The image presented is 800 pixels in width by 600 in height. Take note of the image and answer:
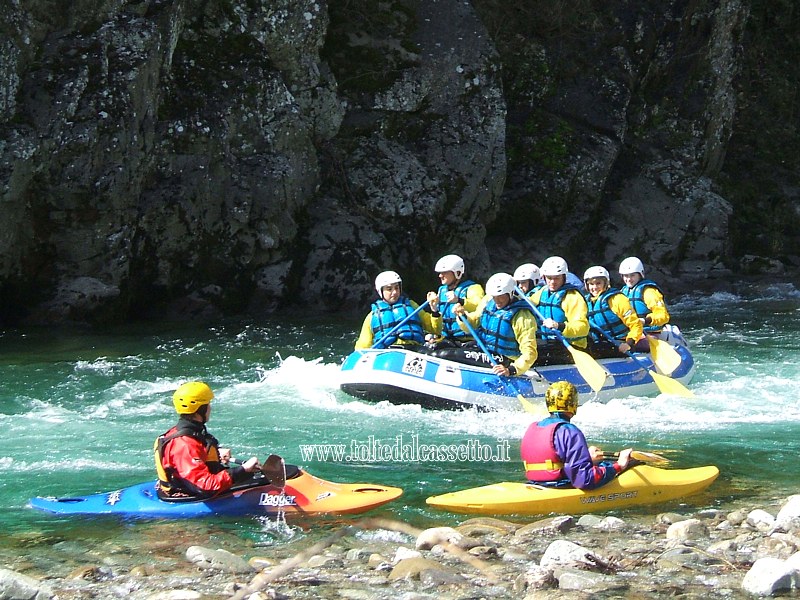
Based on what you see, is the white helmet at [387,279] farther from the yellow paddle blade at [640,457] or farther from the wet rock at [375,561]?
the wet rock at [375,561]

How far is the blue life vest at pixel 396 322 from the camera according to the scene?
11.1 meters

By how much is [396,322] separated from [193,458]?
4.56 m

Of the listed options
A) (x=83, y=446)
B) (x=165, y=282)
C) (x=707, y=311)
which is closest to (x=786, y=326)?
(x=707, y=311)

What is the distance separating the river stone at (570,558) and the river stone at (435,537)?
0.72 meters

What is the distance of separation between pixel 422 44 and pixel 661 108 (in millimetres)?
6434

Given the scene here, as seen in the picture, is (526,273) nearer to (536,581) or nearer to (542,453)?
(542,453)

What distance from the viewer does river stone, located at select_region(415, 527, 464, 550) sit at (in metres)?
6.39

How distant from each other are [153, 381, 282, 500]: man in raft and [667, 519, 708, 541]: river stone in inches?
106

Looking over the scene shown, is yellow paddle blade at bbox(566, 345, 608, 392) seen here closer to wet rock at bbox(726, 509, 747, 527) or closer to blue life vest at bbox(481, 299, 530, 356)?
blue life vest at bbox(481, 299, 530, 356)

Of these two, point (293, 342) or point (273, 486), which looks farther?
point (293, 342)

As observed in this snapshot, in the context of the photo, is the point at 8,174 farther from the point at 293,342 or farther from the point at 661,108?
the point at 661,108

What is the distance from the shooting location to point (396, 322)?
11.2 m

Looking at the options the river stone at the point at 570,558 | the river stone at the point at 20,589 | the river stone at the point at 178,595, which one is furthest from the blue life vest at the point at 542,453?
the river stone at the point at 20,589

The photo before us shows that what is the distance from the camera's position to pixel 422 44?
18.7m
